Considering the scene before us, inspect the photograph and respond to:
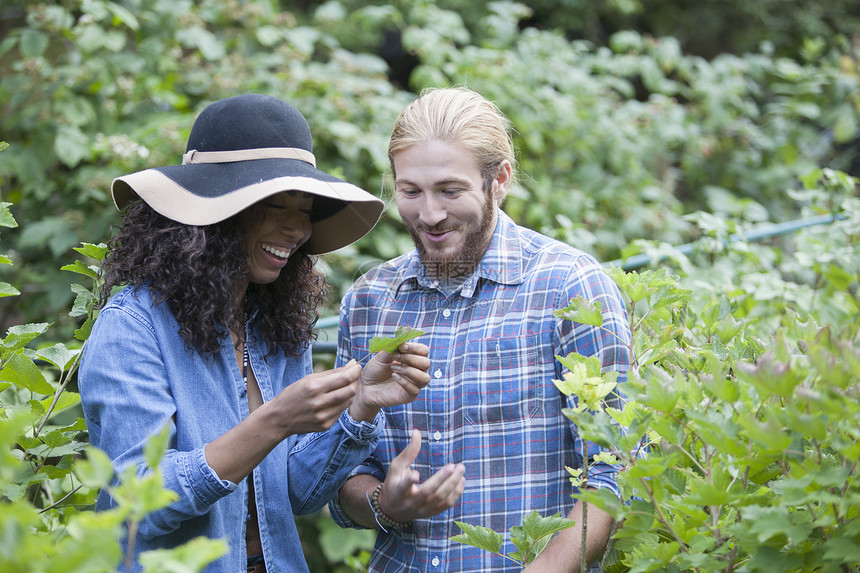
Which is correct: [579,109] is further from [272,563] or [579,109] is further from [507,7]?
[272,563]

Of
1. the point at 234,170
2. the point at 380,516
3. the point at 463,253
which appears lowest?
the point at 380,516

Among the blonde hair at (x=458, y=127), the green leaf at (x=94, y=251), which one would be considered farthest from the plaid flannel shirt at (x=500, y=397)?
the green leaf at (x=94, y=251)

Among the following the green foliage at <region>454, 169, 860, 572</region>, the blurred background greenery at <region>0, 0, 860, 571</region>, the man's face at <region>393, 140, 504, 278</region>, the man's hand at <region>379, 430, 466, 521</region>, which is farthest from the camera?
the blurred background greenery at <region>0, 0, 860, 571</region>

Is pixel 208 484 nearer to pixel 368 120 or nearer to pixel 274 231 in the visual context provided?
pixel 274 231

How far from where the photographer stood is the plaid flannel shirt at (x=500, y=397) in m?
1.92

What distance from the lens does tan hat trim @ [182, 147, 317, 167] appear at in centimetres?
194

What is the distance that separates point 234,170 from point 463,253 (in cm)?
60

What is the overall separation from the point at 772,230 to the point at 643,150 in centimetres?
179

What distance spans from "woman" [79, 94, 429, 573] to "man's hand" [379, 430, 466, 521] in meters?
0.15

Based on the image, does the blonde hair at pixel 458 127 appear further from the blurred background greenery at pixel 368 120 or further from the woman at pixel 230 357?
the blurred background greenery at pixel 368 120

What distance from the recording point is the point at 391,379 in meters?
1.94

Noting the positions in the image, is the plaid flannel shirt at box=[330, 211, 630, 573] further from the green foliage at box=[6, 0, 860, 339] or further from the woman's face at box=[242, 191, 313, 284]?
the green foliage at box=[6, 0, 860, 339]

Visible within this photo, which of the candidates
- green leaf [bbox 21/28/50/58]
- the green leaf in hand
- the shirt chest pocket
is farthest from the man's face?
green leaf [bbox 21/28/50/58]

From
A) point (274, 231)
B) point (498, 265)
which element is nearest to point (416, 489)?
point (498, 265)
